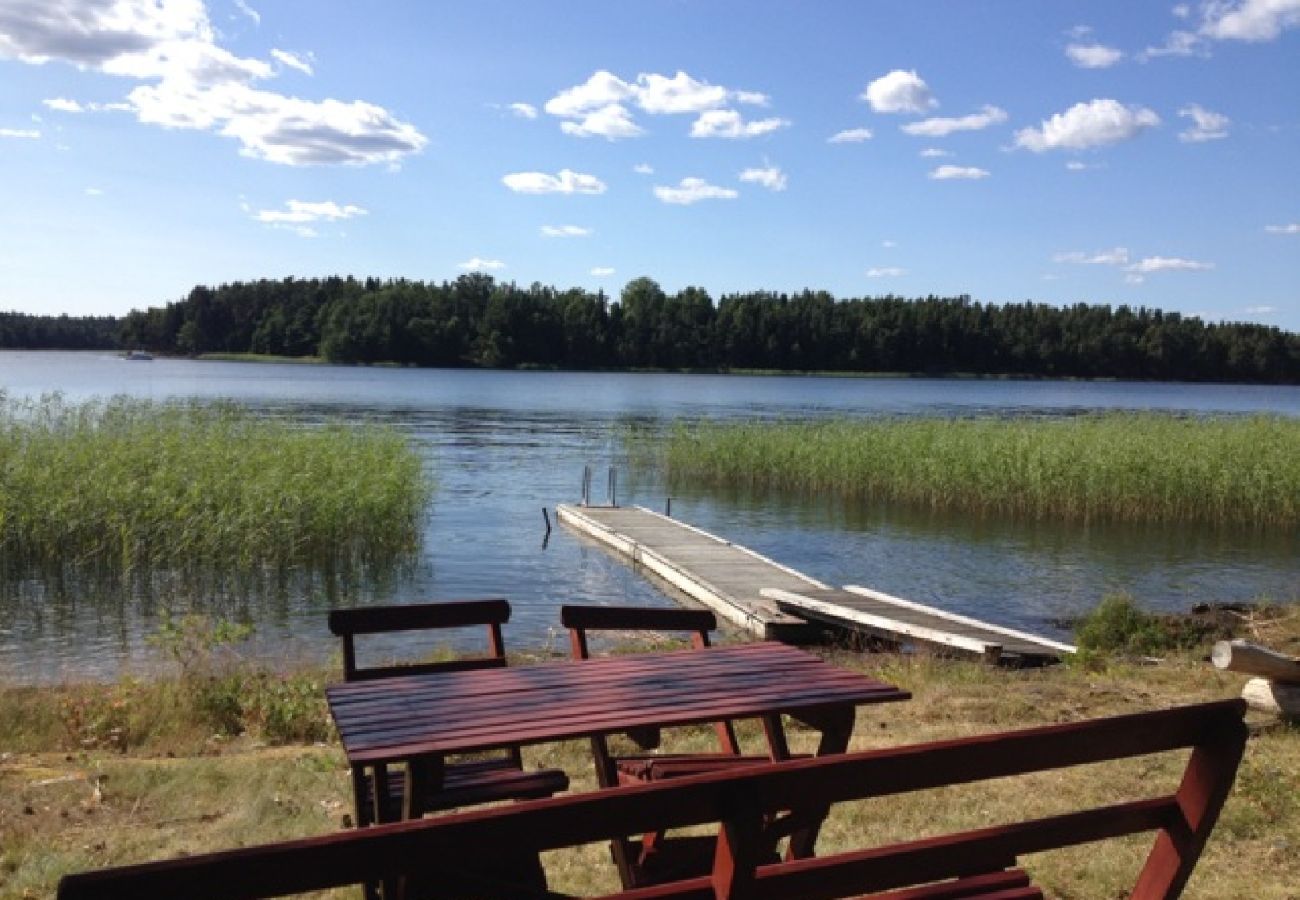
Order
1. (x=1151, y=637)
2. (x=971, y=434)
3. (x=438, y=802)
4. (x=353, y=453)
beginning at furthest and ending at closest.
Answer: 1. (x=971, y=434)
2. (x=353, y=453)
3. (x=1151, y=637)
4. (x=438, y=802)

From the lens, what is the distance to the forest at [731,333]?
126 metres

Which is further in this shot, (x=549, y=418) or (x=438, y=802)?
(x=549, y=418)

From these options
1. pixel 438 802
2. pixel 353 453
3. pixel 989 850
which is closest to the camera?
pixel 989 850

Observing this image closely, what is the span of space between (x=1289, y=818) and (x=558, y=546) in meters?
16.7

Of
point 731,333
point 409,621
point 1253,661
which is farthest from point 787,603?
point 731,333

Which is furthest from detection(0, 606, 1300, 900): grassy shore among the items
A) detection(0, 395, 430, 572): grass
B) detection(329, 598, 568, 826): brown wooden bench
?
detection(0, 395, 430, 572): grass

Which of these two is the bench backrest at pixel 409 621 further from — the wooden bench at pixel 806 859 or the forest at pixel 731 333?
the forest at pixel 731 333

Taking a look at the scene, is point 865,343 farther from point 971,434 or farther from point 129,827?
point 129,827

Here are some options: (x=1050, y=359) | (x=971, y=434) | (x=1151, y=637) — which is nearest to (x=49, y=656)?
(x=1151, y=637)

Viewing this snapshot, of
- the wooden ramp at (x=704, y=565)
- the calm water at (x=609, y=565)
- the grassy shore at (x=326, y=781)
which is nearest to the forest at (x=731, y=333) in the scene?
the calm water at (x=609, y=565)

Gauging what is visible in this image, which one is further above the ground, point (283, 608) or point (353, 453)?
point (353, 453)

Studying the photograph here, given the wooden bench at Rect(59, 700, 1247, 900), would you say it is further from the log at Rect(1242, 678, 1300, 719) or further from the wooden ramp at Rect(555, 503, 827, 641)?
the wooden ramp at Rect(555, 503, 827, 641)

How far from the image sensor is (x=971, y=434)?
2775 cm

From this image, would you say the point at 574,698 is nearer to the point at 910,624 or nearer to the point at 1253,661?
the point at 1253,661
